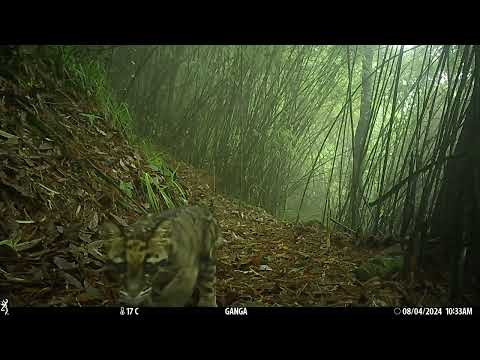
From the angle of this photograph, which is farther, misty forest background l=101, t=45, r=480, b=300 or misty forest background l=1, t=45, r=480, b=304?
misty forest background l=101, t=45, r=480, b=300

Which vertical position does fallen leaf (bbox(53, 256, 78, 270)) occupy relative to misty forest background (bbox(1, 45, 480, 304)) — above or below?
below

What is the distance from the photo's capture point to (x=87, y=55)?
2.04 metres

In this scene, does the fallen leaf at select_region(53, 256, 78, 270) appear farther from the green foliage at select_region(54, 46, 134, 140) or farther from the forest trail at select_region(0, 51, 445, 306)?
the green foliage at select_region(54, 46, 134, 140)

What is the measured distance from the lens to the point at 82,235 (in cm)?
139

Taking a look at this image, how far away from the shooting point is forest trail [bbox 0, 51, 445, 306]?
122 centimetres

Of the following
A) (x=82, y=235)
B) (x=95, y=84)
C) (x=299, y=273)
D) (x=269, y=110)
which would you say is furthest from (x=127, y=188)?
(x=269, y=110)

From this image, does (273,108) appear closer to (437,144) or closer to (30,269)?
(437,144)

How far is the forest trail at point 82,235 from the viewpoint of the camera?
122 cm

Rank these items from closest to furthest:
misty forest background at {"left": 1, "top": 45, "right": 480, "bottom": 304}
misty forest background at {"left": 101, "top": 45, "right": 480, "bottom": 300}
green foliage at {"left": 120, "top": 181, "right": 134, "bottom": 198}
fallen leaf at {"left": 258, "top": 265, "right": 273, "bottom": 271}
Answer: fallen leaf at {"left": 258, "top": 265, "right": 273, "bottom": 271} → green foliage at {"left": 120, "top": 181, "right": 134, "bottom": 198} → misty forest background at {"left": 1, "top": 45, "right": 480, "bottom": 304} → misty forest background at {"left": 101, "top": 45, "right": 480, "bottom": 300}
